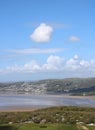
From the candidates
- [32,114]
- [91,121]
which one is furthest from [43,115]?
[91,121]

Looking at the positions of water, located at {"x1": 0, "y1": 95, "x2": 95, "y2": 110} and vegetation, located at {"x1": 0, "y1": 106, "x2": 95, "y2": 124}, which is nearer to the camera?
vegetation, located at {"x1": 0, "y1": 106, "x2": 95, "y2": 124}

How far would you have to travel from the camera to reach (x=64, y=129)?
172 feet

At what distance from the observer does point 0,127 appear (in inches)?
2188

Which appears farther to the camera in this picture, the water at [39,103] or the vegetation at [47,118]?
the water at [39,103]

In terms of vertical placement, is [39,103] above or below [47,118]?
above

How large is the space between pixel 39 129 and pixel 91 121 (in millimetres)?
21035

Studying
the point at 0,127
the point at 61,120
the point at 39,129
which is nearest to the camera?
the point at 39,129

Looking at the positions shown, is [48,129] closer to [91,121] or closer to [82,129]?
[82,129]

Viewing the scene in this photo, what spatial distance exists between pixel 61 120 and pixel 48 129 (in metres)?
18.4

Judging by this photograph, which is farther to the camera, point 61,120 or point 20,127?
point 61,120

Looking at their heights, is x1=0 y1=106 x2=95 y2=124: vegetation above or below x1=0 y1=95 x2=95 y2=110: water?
below

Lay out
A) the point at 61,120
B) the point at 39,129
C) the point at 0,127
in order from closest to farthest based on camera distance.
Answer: the point at 39,129 < the point at 0,127 < the point at 61,120

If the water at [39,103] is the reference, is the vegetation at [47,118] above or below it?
below

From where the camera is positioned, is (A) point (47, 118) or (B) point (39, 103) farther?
(B) point (39, 103)
